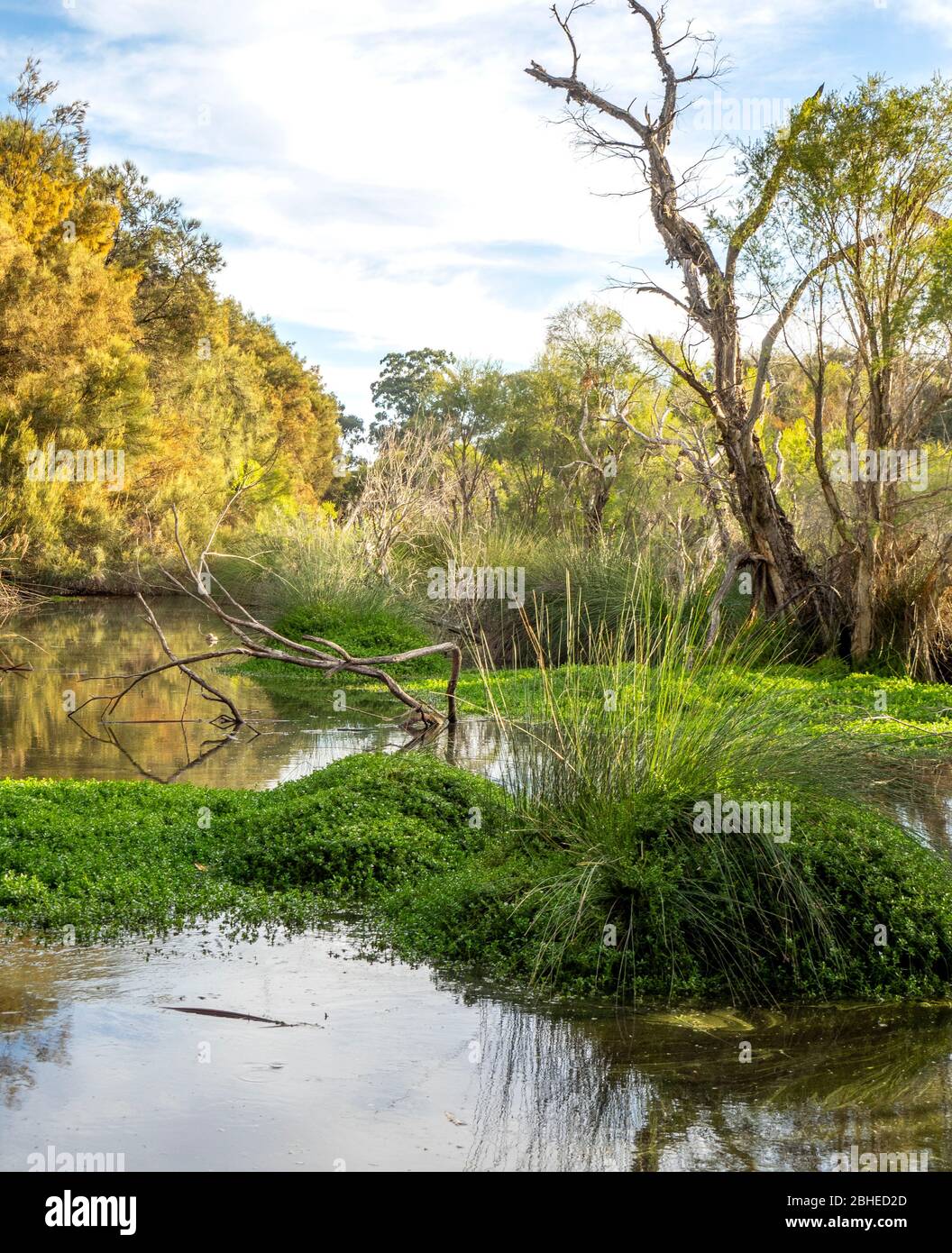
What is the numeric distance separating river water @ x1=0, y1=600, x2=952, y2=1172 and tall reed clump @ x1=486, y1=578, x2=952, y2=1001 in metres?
0.25

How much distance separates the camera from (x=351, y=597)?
58.0ft

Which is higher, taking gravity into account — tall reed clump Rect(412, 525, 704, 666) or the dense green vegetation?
tall reed clump Rect(412, 525, 704, 666)

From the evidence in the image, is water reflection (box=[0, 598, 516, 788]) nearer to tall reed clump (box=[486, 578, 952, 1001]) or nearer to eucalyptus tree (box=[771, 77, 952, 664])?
tall reed clump (box=[486, 578, 952, 1001])

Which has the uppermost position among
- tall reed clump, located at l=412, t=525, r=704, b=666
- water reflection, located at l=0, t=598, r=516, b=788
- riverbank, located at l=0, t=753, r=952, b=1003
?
tall reed clump, located at l=412, t=525, r=704, b=666

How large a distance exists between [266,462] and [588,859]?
127ft

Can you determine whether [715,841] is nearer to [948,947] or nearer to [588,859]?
[588,859]

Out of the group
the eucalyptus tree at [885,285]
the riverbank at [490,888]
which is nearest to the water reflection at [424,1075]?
the riverbank at [490,888]

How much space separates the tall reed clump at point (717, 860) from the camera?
16.4 ft

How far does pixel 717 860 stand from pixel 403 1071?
1675 mm

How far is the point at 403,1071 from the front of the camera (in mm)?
4156

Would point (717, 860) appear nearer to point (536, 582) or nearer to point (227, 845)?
point (227, 845)

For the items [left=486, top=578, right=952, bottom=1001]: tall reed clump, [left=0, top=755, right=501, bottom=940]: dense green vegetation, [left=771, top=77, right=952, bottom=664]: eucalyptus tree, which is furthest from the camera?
[left=771, top=77, right=952, bottom=664]: eucalyptus tree

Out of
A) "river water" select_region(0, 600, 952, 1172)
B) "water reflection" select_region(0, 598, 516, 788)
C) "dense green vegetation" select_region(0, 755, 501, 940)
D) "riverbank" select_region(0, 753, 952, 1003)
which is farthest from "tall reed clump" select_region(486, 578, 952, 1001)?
"dense green vegetation" select_region(0, 755, 501, 940)

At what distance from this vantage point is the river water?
360 centimetres
